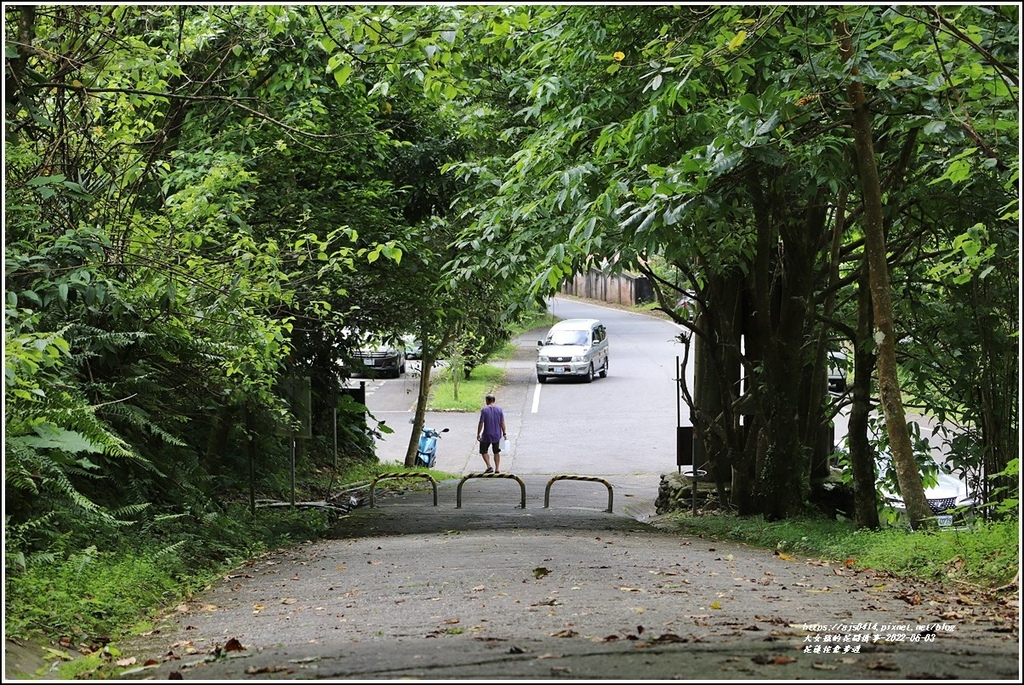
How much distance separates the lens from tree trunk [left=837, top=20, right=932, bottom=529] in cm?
907

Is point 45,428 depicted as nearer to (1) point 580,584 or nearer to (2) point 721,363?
(1) point 580,584

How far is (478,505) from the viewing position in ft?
59.3

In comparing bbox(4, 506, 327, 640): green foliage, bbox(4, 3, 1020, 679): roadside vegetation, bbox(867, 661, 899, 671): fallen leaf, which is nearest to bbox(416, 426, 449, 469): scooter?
bbox(4, 3, 1020, 679): roadside vegetation

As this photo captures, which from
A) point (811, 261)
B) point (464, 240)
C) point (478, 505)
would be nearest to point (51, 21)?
point (464, 240)

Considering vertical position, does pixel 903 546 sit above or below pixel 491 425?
below

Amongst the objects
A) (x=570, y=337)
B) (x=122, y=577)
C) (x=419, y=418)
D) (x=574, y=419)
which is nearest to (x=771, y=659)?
(x=122, y=577)

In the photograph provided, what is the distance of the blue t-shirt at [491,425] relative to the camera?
24.4 meters

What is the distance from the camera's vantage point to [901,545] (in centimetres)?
973

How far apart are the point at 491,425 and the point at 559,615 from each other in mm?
17395

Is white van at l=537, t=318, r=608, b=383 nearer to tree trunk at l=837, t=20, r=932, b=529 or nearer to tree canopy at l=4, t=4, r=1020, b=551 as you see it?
tree canopy at l=4, t=4, r=1020, b=551

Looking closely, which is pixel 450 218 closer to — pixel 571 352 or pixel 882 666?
pixel 882 666

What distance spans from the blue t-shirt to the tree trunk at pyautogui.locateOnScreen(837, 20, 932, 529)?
586 inches

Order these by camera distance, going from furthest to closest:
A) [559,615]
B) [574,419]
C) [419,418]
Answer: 1. [574,419]
2. [419,418]
3. [559,615]

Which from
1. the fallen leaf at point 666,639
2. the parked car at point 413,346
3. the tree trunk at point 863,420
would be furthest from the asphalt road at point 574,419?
the fallen leaf at point 666,639
